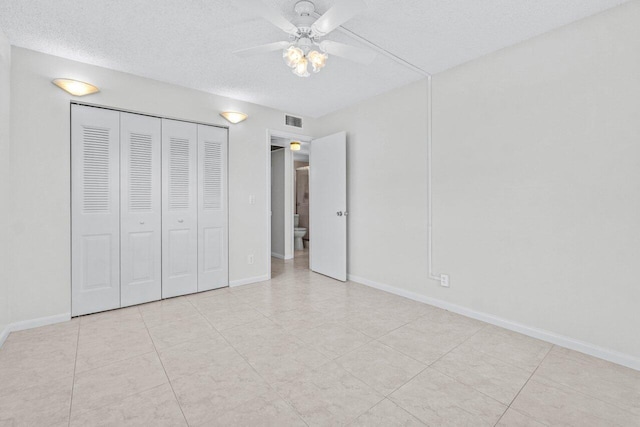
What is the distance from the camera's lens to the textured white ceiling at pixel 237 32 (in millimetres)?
2020

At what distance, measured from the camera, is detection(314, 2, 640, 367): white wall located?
6.57 feet

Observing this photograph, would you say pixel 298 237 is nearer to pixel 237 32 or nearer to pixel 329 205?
pixel 329 205

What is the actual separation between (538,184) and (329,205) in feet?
8.32

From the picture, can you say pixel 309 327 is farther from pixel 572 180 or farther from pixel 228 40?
pixel 228 40

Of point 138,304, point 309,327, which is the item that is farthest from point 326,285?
point 138,304

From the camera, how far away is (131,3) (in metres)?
2.00

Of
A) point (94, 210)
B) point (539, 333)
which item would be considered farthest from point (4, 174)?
point (539, 333)

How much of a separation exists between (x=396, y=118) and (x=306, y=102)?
1.25 meters

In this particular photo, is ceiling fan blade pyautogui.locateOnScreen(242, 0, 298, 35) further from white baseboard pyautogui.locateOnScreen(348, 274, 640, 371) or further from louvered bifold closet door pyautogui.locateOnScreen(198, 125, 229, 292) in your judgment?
white baseboard pyautogui.locateOnScreen(348, 274, 640, 371)

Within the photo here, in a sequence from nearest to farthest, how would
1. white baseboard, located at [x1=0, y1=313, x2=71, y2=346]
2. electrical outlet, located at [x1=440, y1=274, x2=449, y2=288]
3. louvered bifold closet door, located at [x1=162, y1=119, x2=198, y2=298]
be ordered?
white baseboard, located at [x1=0, y1=313, x2=71, y2=346]
electrical outlet, located at [x1=440, y1=274, x2=449, y2=288]
louvered bifold closet door, located at [x1=162, y1=119, x2=198, y2=298]

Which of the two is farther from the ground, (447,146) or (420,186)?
(447,146)

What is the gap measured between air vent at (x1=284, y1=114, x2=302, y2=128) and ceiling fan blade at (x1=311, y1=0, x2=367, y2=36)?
247 cm

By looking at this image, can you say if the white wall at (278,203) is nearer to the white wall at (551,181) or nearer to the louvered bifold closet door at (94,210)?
the louvered bifold closet door at (94,210)

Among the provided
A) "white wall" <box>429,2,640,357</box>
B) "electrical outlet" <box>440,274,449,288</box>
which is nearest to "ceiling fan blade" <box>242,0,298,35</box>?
"white wall" <box>429,2,640,357</box>
